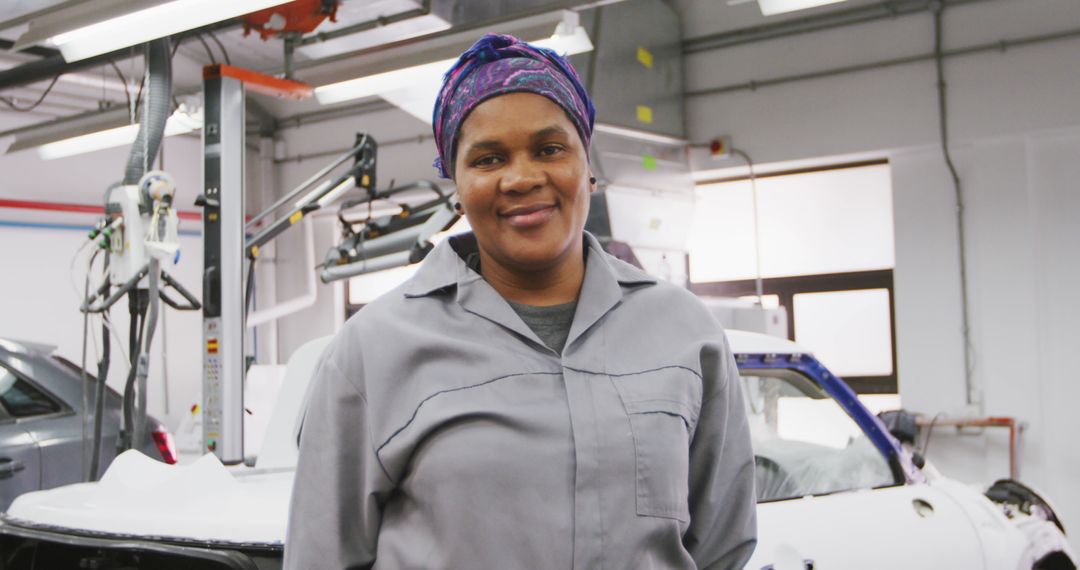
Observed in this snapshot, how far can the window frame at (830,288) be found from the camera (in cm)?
777

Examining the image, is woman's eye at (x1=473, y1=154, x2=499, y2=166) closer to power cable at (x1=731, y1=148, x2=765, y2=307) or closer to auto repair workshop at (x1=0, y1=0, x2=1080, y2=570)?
auto repair workshop at (x1=0, y1=0, x2=1080, y2=570)

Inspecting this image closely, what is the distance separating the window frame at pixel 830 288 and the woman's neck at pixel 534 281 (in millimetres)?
6855

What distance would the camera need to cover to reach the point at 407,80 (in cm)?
590

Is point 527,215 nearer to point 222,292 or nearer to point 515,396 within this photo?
point 515,396

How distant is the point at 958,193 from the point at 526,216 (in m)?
6.69

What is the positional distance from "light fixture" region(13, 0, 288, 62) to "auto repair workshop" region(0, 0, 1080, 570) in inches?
0.9

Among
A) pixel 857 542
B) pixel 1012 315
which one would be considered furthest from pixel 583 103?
pixel 1012 315

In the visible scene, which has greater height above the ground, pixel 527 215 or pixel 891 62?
pixel 891 62

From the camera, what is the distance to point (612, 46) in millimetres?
6781

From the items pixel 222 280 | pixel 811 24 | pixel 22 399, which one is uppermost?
pixel 811 24

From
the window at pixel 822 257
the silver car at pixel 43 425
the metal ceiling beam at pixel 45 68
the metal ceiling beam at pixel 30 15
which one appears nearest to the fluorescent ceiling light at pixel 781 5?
the window at pixel 822 257

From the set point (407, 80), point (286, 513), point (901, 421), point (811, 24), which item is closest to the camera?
point (286, 513)

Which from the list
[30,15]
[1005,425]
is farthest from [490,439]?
[1005,425]

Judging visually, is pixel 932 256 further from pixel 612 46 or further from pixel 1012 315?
pixel 612 46
